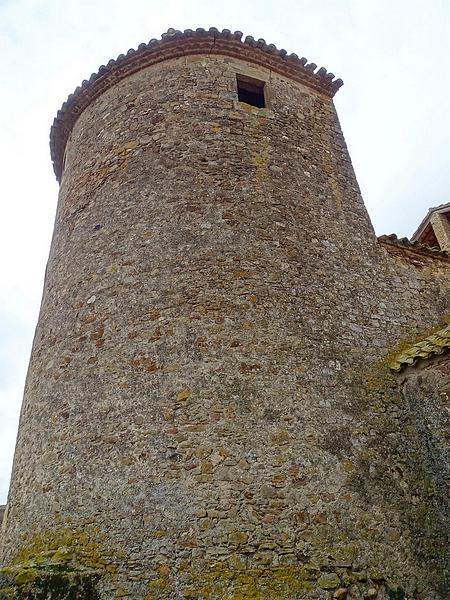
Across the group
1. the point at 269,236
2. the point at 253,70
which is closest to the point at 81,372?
the point at 269,236

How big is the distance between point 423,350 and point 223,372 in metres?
2.50

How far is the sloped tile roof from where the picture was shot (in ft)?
21.6

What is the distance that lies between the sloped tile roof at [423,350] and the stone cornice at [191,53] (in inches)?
204

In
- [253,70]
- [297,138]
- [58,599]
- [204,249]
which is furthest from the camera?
[253,70]

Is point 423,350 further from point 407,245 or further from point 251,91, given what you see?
point 251,91

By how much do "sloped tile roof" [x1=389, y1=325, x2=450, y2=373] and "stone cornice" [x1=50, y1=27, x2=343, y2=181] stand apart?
518cm

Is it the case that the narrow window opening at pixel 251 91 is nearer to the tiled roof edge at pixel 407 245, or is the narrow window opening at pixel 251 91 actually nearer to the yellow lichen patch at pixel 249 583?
the tiled roof edge at pixel 407 245

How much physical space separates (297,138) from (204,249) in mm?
2904

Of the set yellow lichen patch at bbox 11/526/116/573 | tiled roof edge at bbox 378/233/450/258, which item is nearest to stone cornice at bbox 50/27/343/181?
tiled roof edge at bbox 378/233/450/258

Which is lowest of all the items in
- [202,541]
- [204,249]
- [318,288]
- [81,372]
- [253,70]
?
[202,541]

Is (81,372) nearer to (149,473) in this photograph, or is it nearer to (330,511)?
(149,473)

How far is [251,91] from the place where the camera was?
946cm

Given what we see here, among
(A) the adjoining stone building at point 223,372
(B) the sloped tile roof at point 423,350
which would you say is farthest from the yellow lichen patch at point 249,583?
(B) the sloped tile roof at point 423,350

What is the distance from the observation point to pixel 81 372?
6.54 meters
